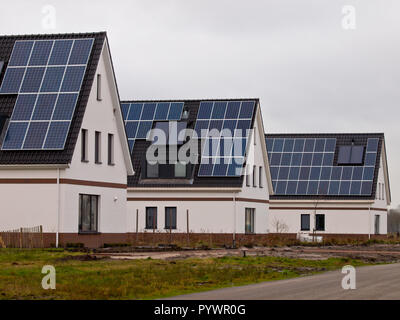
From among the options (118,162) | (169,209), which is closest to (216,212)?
(169,209)

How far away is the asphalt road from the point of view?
63.5ft

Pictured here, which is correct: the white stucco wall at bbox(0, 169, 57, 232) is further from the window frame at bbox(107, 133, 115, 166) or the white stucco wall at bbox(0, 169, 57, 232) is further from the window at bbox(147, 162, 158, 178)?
the window at bbox(147, 162, 158, 178)

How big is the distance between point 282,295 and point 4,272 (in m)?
8.19

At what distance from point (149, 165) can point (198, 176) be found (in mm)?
3220

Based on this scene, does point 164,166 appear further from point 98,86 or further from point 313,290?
point 313,290

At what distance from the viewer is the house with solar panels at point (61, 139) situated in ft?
122

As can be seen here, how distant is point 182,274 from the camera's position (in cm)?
2509

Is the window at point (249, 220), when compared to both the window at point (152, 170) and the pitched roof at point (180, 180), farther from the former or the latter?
the window at point (152, 170)

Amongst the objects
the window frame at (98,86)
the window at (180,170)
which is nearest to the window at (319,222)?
the window at (180,170)

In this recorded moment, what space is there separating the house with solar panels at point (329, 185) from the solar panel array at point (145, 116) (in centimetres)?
1418

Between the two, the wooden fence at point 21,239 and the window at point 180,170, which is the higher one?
the window at point 180,170

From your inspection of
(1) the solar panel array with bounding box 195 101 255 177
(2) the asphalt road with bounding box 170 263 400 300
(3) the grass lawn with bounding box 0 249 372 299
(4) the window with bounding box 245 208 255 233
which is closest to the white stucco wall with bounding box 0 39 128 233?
(3) the grass lawn with bounding box 0 249 372 299

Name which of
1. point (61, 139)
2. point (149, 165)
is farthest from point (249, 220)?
point (61, 139)

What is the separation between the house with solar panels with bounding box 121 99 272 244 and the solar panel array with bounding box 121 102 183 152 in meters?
0.14
